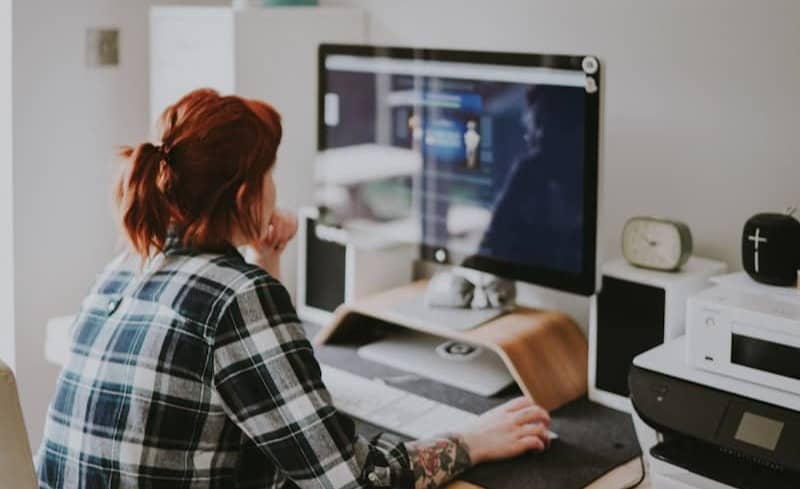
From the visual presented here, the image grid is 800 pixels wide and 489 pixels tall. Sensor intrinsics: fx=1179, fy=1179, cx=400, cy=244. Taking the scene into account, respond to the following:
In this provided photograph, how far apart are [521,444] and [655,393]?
239mm

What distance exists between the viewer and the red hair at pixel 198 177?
167 centimetres

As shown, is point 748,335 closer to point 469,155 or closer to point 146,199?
point 469,155

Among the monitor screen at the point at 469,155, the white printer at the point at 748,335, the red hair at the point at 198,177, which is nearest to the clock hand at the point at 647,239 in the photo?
the monitor screen at the point at 469,155

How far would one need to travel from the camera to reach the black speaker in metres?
1.89

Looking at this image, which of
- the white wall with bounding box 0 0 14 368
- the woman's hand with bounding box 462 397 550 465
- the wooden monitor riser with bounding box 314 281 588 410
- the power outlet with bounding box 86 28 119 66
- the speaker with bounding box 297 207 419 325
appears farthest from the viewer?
the power outlet with bounding box 86 28 119 66

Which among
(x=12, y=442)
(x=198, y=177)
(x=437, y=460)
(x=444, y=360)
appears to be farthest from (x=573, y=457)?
(x=12, y=442)

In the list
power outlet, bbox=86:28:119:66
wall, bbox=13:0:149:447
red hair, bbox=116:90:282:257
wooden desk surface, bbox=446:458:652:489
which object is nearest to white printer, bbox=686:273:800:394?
wooden desk surface, bbox=446:458:652:489

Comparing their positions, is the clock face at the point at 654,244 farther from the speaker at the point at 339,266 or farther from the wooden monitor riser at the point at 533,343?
the speaker at the point at 339,266

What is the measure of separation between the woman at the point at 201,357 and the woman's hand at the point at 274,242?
39 centimetres

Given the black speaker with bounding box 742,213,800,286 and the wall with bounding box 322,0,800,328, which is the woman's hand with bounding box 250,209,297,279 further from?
the black speaker with bounding box 742,213,800,286

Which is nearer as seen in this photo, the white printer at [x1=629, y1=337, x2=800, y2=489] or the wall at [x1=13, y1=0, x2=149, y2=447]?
the white printer at [x1=629, y1=337, x2=800, y2=489]

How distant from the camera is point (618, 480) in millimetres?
1840

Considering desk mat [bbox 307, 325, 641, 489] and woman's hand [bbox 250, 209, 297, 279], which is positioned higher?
woman's hand [bbox 250, 209, 297, 279]

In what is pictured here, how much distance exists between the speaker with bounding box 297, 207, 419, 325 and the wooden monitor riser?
0.11 m
